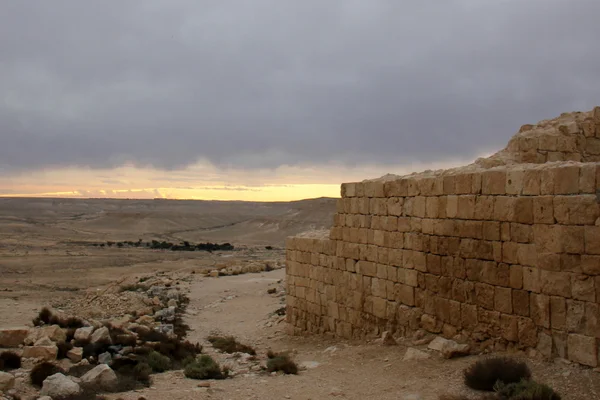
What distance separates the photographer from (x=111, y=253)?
124 feet

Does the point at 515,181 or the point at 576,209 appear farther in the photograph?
the point at 515,181

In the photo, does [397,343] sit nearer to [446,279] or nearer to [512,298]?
[446,279]

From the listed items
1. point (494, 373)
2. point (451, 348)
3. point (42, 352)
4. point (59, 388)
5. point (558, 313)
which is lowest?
point (42, 352)

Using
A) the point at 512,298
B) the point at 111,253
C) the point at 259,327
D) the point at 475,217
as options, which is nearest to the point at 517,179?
the point at 475,217

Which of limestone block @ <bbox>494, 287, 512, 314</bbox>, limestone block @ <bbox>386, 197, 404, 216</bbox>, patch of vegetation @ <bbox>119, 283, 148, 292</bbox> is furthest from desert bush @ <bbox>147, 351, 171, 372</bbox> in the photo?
patch of vegetation @ <bbox>119, 283, 148, 292</bbox>

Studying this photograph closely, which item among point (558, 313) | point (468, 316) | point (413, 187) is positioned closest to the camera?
point (558, 313)

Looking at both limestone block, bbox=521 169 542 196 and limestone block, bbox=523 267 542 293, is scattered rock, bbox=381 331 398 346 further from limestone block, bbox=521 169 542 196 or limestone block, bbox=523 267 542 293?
limestone block, bbox=521 169 542 196

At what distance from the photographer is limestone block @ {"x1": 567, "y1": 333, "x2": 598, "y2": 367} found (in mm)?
5883

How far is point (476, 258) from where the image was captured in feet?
24.4

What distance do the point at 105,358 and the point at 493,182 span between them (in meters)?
6.28

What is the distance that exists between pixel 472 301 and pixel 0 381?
598cm

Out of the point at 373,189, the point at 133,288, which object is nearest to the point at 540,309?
the point at 373,189

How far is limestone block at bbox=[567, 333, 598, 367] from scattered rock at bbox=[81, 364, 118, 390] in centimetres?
544

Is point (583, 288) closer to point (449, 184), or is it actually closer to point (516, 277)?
point (516, 277)
